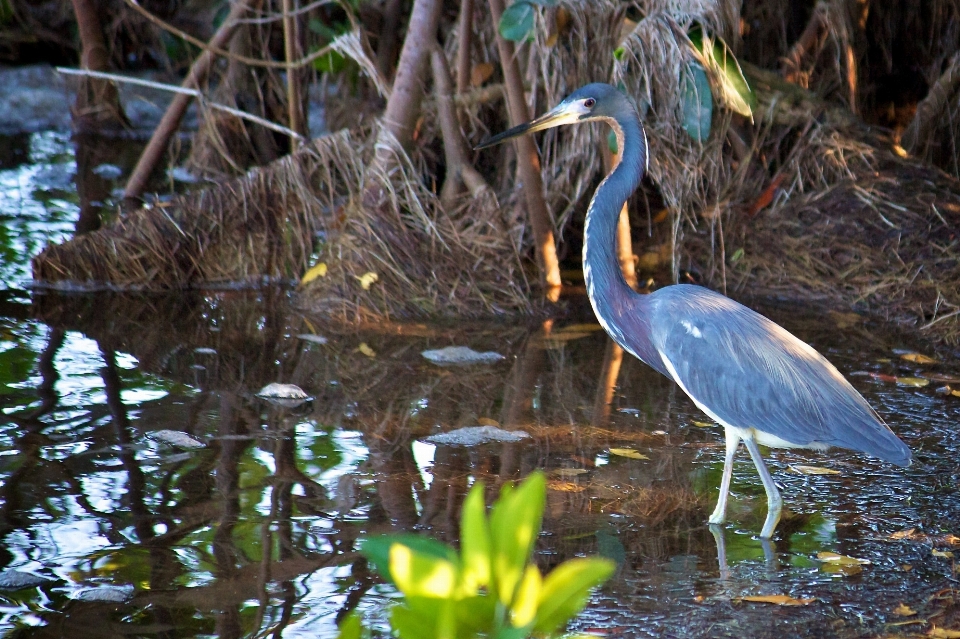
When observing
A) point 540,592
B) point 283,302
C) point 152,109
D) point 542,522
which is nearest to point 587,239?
point 542,522

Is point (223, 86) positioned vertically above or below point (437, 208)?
above

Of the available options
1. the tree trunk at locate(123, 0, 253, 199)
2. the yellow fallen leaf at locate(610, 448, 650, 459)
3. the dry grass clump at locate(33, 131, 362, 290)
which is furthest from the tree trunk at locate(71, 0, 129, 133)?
the yellow fallen leaf at locate(610, 448, 650, 459)

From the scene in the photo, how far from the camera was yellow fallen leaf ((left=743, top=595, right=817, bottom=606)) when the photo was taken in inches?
121

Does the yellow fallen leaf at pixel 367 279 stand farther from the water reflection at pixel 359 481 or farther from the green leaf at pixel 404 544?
the green leaf at pixel 404 544

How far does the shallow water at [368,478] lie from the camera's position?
3004mm

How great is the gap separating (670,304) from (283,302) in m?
3.09

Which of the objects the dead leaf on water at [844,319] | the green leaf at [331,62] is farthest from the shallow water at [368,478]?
the green leaf at [331,62]

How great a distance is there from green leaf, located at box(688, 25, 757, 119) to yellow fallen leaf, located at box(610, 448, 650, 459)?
2.65 metres

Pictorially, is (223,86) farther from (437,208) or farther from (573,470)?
(573,470)

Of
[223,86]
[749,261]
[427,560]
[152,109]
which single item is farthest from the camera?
[152,109]

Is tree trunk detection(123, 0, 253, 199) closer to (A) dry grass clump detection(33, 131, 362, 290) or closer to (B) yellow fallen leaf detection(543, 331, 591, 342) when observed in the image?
(A) dry grass clump detection(33, 131, 362, 290)

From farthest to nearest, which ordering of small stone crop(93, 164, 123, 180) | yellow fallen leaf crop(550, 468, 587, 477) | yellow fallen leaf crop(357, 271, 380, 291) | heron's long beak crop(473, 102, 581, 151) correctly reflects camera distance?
small stone crop(93, 164, 123, 180) < yellow fallen leaf crop(357, 271, 380, 291) < heron's long beak crop(473, 102, 581, 151) < yellow fallen leaf crop(550, 468, 587, 477)

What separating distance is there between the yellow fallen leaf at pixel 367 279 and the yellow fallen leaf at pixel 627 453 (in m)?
2.20

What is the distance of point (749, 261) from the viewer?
22.8 ft
